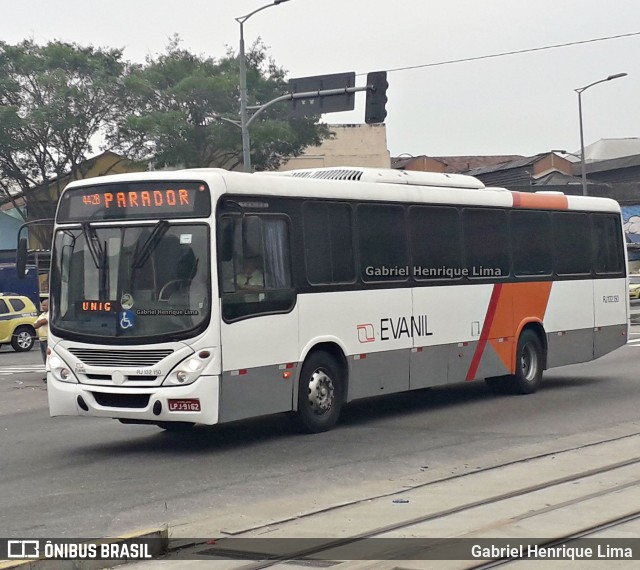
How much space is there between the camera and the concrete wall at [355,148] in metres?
79.6

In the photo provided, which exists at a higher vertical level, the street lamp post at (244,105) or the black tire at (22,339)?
the street lamp post at (244,105)

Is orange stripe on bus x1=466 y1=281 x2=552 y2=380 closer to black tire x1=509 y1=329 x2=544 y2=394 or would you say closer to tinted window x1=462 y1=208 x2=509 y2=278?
black tire x1=509 y1=329 x2=544 y2=394

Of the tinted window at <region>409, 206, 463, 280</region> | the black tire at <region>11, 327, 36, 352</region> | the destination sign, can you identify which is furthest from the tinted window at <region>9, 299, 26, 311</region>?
the destination sign

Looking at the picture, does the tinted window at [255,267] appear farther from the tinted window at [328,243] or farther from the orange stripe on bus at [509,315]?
the orange stripe on bus at [509,315]

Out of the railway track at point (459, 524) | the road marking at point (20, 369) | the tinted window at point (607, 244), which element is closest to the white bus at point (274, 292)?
the tinted window at point (607, 244)

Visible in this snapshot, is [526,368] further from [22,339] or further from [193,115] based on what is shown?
[193,115]

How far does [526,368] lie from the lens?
17.8 m

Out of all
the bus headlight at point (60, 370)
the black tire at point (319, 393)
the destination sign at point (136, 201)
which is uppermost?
the destination sign at point (136, 201)

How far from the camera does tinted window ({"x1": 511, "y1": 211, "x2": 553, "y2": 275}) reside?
694 inches

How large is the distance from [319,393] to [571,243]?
266 inches

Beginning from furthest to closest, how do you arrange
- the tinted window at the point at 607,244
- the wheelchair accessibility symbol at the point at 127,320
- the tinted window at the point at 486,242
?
the tinted window at the point at 607,244
the tinted window at the point at 486,242
the wheelchair accessibility symbol at the point at 127,320

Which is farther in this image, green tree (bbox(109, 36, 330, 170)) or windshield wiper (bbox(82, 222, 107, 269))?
green tree (bbox(109, 36, 330, 170))

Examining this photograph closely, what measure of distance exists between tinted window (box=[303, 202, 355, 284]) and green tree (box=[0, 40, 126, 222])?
37949 millimetres

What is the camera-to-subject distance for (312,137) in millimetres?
57938
